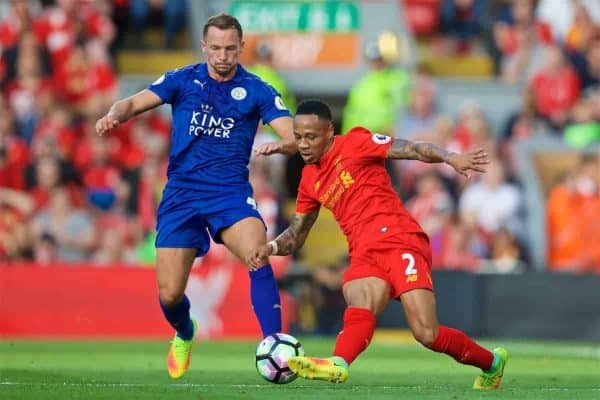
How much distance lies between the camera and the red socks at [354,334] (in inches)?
360

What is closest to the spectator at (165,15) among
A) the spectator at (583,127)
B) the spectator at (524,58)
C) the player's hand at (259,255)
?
the spectator at (524,58)

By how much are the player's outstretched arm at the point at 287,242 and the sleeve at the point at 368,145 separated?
525mm

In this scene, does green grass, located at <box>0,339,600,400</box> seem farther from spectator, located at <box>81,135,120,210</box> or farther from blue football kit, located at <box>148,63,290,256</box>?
spectator, located at <box>81,135,120,210</box>

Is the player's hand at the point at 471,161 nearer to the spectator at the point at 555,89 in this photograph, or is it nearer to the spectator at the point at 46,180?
the spectator at the point at 46,180

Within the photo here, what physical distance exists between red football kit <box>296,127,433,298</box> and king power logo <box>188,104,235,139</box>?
0.99 meters

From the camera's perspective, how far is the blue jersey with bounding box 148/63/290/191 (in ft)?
34.9

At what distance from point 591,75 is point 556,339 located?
4322mm

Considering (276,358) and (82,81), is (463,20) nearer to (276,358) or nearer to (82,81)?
(82,81)

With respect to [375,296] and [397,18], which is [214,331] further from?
[375,296]

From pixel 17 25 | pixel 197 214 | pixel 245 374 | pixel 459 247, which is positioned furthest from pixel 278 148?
pixel 17 25

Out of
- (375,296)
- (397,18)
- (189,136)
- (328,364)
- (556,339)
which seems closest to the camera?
(328,364)

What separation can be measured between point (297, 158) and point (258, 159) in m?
2.10

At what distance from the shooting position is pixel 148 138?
19.7m

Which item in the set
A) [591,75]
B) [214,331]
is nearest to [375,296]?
[214,331]
